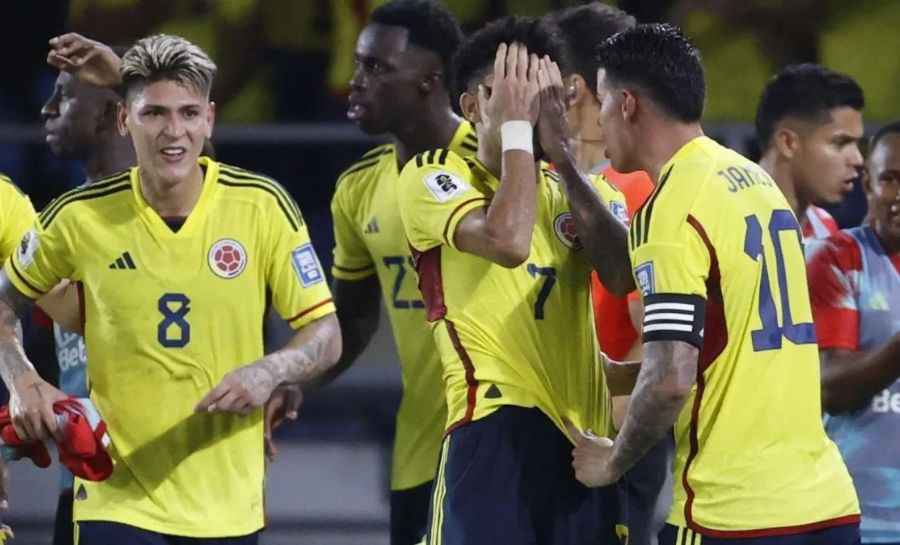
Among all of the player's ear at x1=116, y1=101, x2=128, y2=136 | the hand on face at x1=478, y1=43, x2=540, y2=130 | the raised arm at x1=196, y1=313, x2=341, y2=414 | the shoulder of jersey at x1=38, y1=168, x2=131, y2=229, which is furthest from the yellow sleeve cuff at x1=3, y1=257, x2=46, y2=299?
the hand on face at x1=478, y1=43, x2=540, y2=130

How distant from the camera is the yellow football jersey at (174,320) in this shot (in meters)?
4.83

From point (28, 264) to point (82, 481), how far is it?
568 mm

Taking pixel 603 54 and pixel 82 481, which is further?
pixel 82 481

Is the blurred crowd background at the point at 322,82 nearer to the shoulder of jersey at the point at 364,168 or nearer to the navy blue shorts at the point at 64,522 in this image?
the navy blue shorts at the point at 64,522

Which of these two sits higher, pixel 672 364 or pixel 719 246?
pixel 719 246

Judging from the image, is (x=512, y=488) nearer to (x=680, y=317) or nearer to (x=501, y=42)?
(x=680, y=317)

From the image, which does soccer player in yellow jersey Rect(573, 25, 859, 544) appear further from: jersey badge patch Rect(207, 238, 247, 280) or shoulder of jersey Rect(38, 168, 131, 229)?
shoulder of jersey Rect(38, 168, 131, 229)

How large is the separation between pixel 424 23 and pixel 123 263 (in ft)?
5.25

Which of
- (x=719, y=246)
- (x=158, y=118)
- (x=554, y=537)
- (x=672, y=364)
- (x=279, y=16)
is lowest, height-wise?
(x=554, y=537)

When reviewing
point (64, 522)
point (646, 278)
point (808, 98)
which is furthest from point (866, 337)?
point (64, 522)

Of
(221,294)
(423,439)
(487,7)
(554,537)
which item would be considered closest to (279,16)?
(487,7)

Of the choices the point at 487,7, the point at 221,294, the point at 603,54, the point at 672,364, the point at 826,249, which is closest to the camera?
the point at 672,364

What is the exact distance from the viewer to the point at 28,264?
4926mm

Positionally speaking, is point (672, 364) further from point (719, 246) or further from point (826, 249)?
point (826, 249)
